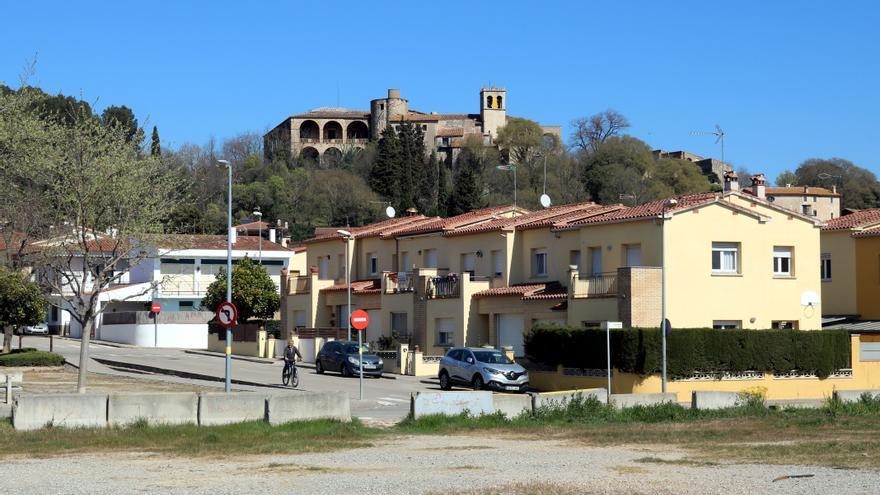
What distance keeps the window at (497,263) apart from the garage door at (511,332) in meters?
2.76

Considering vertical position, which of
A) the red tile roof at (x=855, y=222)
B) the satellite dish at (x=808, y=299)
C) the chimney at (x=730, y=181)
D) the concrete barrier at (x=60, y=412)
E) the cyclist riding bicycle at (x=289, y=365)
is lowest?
the concrete barrier at (x=60, y=412)

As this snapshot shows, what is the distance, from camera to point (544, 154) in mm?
148875

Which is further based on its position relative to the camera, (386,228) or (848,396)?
(386,228)

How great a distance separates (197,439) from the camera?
23719 mm

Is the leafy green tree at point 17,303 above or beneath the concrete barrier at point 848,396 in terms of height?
above

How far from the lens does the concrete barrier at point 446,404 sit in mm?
27188

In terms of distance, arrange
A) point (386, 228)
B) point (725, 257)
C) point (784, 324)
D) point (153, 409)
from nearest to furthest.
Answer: point (153, 409) → point (725, 257) → point (784, 324) → point (386, 228)

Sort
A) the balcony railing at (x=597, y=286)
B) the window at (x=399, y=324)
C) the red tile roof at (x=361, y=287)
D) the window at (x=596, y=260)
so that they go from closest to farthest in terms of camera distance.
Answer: the balcony railing at (x=597, y=286) < the window at (x=596, y=260) < the window at (x=399, y=324) < the red tile roof at (x=361, y=287)

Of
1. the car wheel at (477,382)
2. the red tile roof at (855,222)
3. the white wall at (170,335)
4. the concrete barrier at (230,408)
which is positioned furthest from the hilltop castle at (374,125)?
the concrete barrier at (230,408)

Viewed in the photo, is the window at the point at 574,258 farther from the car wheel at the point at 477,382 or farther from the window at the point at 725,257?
the car wheel at the point at 477,382

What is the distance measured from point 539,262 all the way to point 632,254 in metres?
6.75

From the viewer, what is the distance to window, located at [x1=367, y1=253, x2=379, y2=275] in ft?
207

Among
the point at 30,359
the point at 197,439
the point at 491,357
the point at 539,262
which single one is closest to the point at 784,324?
the point at 539,262

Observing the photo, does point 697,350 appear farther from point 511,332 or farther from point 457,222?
point 457,222
